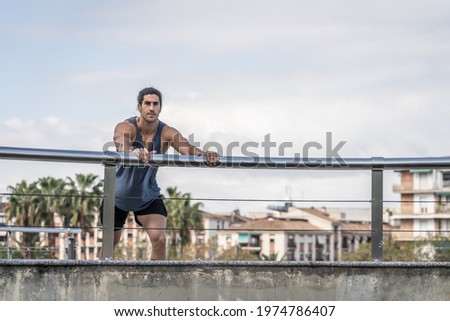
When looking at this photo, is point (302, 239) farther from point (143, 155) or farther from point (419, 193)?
point (143, 155)

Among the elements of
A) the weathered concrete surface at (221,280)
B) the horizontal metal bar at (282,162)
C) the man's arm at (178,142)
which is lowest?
the weathered concrete surface at (221,280)

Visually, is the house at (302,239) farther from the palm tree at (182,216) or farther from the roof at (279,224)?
the palm tree at (182,216)

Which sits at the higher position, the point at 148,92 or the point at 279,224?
the point at 148,92

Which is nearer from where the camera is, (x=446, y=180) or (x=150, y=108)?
(x=150, y=108)

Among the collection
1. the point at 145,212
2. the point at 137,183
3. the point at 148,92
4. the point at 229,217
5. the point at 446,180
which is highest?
the point at 446,180

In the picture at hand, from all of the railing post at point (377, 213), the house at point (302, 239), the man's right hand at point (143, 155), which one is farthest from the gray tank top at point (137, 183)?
the house at point (302, 239)

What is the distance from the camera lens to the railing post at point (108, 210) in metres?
7.46

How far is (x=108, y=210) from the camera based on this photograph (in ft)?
24.6

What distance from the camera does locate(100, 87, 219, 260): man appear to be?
8047 mm

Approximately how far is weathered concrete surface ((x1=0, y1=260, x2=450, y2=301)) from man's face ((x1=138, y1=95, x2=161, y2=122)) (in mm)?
1625

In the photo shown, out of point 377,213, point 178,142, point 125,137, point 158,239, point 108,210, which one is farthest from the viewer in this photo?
point 178,142

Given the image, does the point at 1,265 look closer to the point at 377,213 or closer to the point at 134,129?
the point at 134,129

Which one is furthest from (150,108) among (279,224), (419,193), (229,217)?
(229,217)

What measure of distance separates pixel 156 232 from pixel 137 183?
1.54ft
